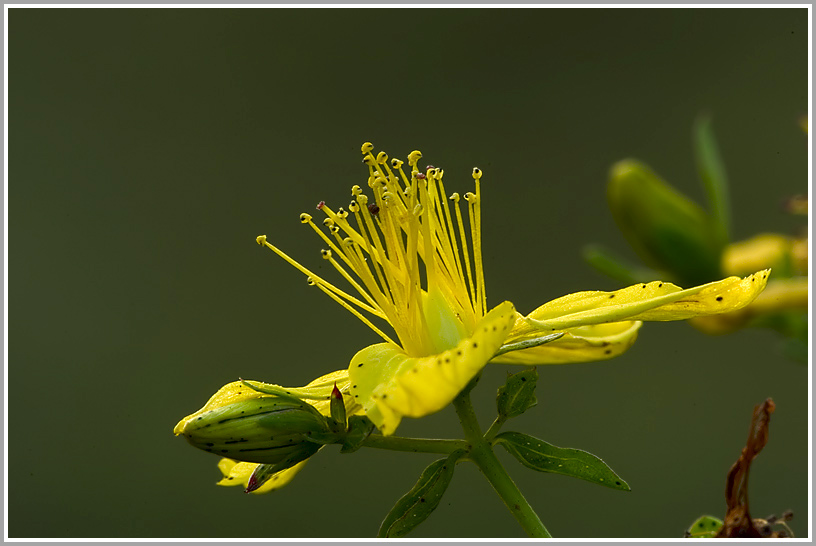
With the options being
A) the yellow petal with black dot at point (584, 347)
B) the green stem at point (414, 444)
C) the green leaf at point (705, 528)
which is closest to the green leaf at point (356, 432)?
the green stem at point (414, 444)

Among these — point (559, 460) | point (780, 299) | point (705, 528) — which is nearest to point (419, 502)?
point (559, 460)

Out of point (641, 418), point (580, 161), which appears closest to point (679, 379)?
point (641, 418)

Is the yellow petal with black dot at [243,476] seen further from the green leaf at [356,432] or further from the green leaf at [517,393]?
the green leaf at [517,393]

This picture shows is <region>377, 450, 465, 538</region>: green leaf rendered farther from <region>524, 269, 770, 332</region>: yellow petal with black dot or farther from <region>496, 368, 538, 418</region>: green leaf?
<region>524, 269, 770, 332</region>: yellow petal with black dot

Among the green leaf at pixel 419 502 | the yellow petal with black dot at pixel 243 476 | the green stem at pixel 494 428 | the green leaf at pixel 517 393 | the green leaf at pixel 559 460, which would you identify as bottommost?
the green leaf at pixel 559 460

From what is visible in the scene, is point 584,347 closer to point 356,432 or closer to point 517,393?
point 517,393

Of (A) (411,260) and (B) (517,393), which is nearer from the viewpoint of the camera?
(B) (517,393)
